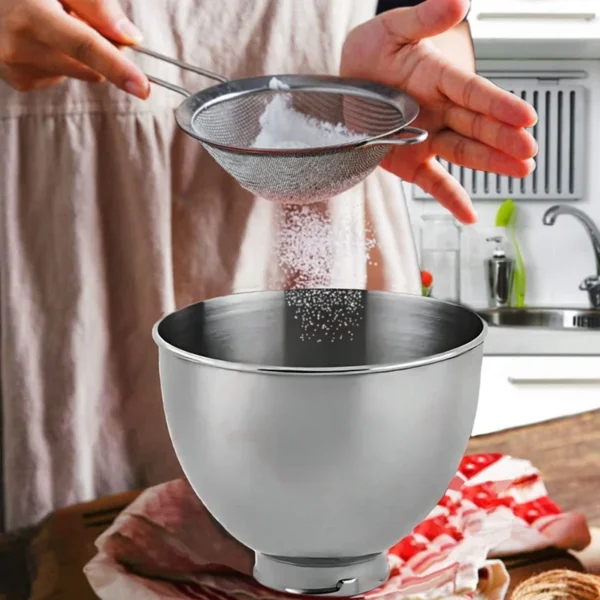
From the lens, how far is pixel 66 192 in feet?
2.52

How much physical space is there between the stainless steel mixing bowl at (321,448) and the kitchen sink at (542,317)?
5.36ft

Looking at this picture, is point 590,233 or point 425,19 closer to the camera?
point 425,19

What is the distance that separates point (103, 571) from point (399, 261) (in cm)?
47

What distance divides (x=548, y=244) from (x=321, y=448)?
1.86m

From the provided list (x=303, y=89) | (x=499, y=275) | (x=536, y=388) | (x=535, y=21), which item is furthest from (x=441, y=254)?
(x=303, y=89)

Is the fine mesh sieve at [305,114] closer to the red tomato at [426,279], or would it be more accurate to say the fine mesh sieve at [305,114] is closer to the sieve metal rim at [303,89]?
the sieve metal rim at [303,89]

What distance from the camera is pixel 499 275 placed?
2121 millimetres

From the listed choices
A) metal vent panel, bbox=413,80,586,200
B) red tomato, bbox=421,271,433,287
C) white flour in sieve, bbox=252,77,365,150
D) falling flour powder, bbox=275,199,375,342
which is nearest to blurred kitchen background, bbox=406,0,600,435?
metal vent panel, bbox=413,80,586,200

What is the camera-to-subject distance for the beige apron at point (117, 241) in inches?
30.1

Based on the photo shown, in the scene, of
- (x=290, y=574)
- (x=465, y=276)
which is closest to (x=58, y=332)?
(x=290, y=574)

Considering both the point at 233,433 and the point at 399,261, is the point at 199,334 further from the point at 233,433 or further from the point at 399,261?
the point at 399,261

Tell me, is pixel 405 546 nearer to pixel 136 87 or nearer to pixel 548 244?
pixel 136 87

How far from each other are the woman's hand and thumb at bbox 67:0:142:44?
0.25 meters

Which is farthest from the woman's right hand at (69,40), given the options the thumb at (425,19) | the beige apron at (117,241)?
the thumb at (425,19)
